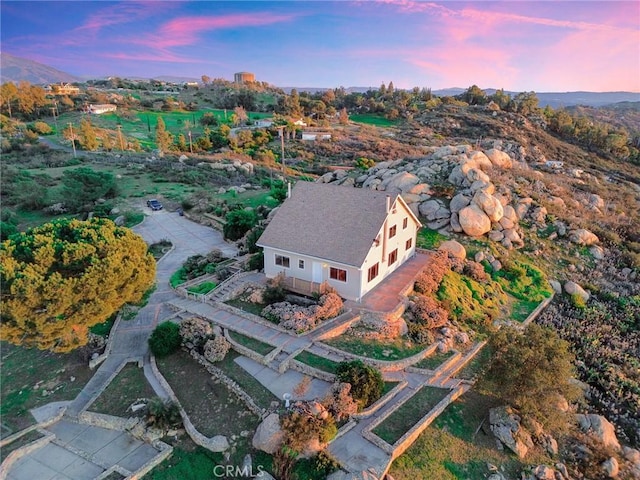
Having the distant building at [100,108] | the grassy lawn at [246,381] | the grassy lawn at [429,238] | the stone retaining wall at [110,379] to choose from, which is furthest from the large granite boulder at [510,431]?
the distant building at [100,108]

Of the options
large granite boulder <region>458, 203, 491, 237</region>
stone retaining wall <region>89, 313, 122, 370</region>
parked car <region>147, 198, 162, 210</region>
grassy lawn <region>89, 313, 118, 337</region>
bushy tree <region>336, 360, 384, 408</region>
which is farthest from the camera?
parked car <region>147, 198, 162, 210</region>

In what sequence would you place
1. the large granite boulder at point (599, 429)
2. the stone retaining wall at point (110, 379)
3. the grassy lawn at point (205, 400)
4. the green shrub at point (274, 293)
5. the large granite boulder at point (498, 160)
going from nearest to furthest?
1. the grassy lawn at point (205, 400)
2. the stone retaining wall at point (110, 379)
3. the large granite boulder at point (599, 429)
4. the green shrub at point (274, 293)
5. the large granite boulder at point (498, 160)

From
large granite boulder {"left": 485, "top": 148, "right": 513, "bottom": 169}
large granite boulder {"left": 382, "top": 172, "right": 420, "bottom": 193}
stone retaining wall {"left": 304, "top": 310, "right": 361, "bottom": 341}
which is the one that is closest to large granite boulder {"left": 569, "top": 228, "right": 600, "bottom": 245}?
large granite boulder {"left": 485, "top": 148, "right": 513, "bottom": 169}

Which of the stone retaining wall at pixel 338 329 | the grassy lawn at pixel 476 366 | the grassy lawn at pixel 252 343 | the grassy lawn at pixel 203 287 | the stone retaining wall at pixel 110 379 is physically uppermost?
the grassy lawn at pixel 203 287

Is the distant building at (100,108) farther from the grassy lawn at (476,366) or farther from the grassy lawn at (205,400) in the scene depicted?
the grassy lawn at (476,366)

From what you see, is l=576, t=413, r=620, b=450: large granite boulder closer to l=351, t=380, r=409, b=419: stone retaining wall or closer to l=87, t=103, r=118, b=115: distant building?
l=351, t=380, r=409, b=419: stone retaining wall

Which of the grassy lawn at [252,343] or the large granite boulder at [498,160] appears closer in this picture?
the grassy lawn at [252,343]
